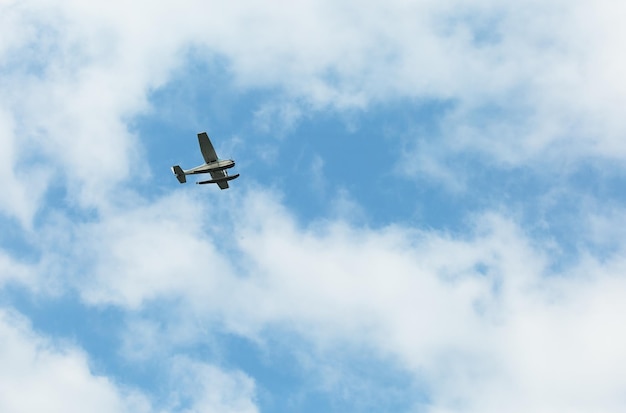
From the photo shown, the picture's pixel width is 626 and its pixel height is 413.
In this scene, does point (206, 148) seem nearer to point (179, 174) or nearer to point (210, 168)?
point (210, 168)

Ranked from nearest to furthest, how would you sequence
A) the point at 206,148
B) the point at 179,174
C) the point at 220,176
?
the point at 206,148
the point at 220,176
the point at 179,174

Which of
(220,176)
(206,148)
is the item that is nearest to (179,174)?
(220,176)

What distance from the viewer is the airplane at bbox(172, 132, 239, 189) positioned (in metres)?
Result: 100

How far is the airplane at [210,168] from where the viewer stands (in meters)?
100

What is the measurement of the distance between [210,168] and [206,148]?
365cm

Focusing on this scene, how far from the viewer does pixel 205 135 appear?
98.9m

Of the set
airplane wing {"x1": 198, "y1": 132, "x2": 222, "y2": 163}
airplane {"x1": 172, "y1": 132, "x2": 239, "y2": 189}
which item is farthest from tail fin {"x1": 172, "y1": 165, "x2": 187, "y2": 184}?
airplane wing {"x1": 198, "y1": 132, "x2": 222, "y2": 163}

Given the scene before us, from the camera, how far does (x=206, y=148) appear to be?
100 m

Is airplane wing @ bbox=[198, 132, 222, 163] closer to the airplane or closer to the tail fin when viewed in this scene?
the airplane

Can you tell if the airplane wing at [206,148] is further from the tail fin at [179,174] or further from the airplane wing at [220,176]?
the tail fin at [179,174]

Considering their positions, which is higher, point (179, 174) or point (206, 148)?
point (179, 174)

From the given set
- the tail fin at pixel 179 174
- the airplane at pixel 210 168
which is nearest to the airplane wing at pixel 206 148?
the airplane at pixel 210 168

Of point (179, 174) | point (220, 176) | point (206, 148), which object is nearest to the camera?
point (206, 148)

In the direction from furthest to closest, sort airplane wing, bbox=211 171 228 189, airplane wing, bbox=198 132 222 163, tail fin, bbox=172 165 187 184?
tail fin, bbox=172 165 187 184
airplane wing, bbox=211 171 228 189
airplane wing, bbox=198 132 222 163
